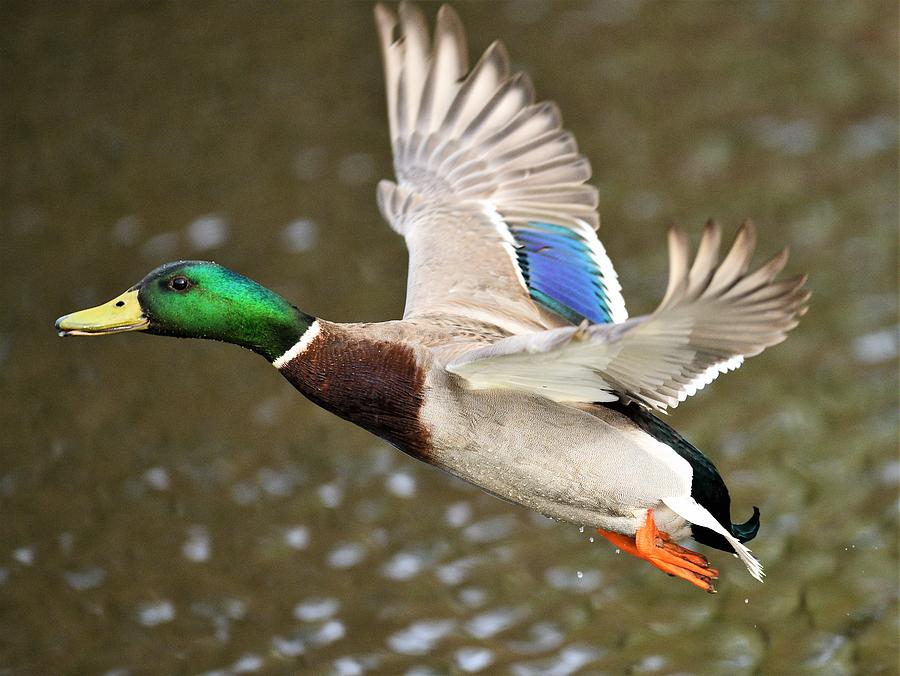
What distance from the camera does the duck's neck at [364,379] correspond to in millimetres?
4352

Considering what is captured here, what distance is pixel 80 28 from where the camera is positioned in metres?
9.54

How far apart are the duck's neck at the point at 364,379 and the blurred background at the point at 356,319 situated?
177cm

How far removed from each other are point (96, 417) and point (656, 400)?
12.1ft

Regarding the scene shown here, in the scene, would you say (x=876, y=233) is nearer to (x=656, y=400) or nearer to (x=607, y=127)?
(x=607, y=127)

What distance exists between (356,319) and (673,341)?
12.3 ft

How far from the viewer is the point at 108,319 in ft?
14.7

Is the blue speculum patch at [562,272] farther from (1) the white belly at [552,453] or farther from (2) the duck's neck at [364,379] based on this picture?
(2) the duck's neck at [364,379]

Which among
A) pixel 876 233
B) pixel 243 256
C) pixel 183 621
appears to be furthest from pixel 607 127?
pixel 183 621

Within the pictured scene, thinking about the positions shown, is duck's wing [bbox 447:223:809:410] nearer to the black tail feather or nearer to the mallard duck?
the mallard duck

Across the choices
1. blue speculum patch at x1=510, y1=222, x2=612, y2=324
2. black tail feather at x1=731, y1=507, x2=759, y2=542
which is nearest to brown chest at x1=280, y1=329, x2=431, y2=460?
blue speculum patch at x1=510, y1=222, x2=612, y2=324

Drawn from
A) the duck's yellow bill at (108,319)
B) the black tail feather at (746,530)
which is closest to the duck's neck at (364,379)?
the duck's yellow bill at (108,319)

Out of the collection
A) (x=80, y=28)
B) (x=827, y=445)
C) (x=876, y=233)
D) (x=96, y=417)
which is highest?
(x=80, y=28)

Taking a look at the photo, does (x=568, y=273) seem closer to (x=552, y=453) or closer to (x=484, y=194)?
(x=484, y=194)

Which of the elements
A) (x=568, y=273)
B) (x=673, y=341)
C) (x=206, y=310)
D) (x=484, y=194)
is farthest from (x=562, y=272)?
(x=673, y=341)
